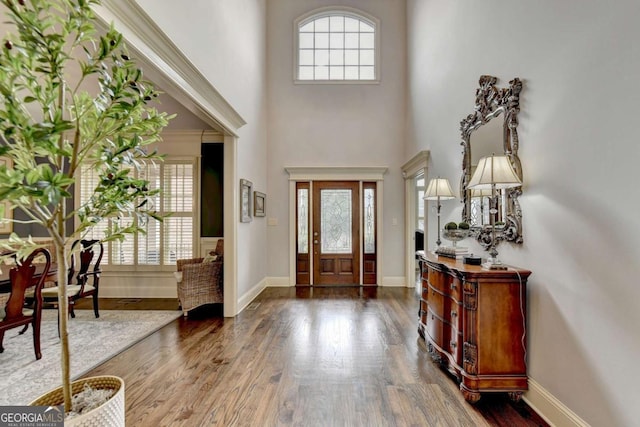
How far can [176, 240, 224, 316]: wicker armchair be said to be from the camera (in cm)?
406

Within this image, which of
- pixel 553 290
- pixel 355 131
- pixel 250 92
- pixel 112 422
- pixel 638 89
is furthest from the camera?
pixel 355 131

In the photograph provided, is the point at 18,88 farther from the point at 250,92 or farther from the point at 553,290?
the point at 250,92

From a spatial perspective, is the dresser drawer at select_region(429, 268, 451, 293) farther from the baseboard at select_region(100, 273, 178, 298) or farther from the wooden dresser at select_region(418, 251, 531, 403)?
the baseboard at select_region(100, 273, 178, 298)

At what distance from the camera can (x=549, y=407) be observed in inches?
78.6

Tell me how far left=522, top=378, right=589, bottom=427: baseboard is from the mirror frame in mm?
1022

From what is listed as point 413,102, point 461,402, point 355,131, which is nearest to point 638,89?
point 461,402

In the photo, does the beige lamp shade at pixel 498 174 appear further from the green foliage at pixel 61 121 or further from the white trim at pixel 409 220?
the white trim at pixel 409 220

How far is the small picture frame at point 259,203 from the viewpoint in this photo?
5109mm

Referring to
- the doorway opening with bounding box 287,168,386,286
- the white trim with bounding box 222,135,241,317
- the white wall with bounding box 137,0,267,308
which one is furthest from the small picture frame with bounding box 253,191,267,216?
the white trim with bounding box 222,135,241,317

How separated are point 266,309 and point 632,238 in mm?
3944

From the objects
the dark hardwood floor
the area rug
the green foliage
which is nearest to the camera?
the green foliage

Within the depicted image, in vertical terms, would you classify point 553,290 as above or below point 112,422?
above

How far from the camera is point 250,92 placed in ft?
16.2

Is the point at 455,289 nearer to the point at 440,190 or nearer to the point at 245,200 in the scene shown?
the point at 440,190
